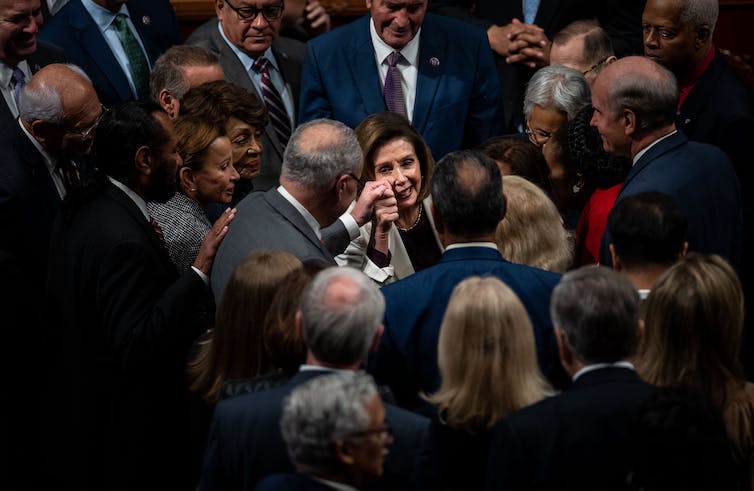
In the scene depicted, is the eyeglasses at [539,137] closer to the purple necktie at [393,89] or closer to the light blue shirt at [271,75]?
the purple necktie at [393,89]

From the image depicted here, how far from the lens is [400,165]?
4.61 meters

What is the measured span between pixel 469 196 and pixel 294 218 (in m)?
0.67

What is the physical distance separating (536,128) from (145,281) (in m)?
2.02

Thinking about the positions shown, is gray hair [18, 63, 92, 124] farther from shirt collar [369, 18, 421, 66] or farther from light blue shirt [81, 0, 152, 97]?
shirt collar [369, 18, 421, 66]

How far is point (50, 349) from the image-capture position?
13.0 feet

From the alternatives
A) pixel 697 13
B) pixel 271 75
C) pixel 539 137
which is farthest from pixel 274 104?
pixel 697 13

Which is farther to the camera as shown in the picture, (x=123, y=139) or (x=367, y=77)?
(x=367, y=77)

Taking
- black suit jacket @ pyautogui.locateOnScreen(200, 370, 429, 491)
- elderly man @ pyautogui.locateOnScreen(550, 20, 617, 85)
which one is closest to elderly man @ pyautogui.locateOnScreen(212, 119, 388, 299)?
black suit jacket @ pyautogui.locateOnScreen(200, 370, 429, 491)

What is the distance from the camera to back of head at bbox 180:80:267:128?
458cm

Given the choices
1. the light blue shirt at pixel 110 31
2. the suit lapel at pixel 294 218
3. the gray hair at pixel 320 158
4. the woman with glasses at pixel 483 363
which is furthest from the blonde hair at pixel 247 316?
the light blue shirt at pixel 110 31

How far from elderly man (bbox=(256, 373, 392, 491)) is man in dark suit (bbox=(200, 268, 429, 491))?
1.06 feet

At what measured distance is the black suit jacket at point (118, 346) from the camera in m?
3.70

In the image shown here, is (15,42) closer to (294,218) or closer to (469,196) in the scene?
(294,218)

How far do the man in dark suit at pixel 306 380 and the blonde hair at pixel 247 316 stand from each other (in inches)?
14.0
